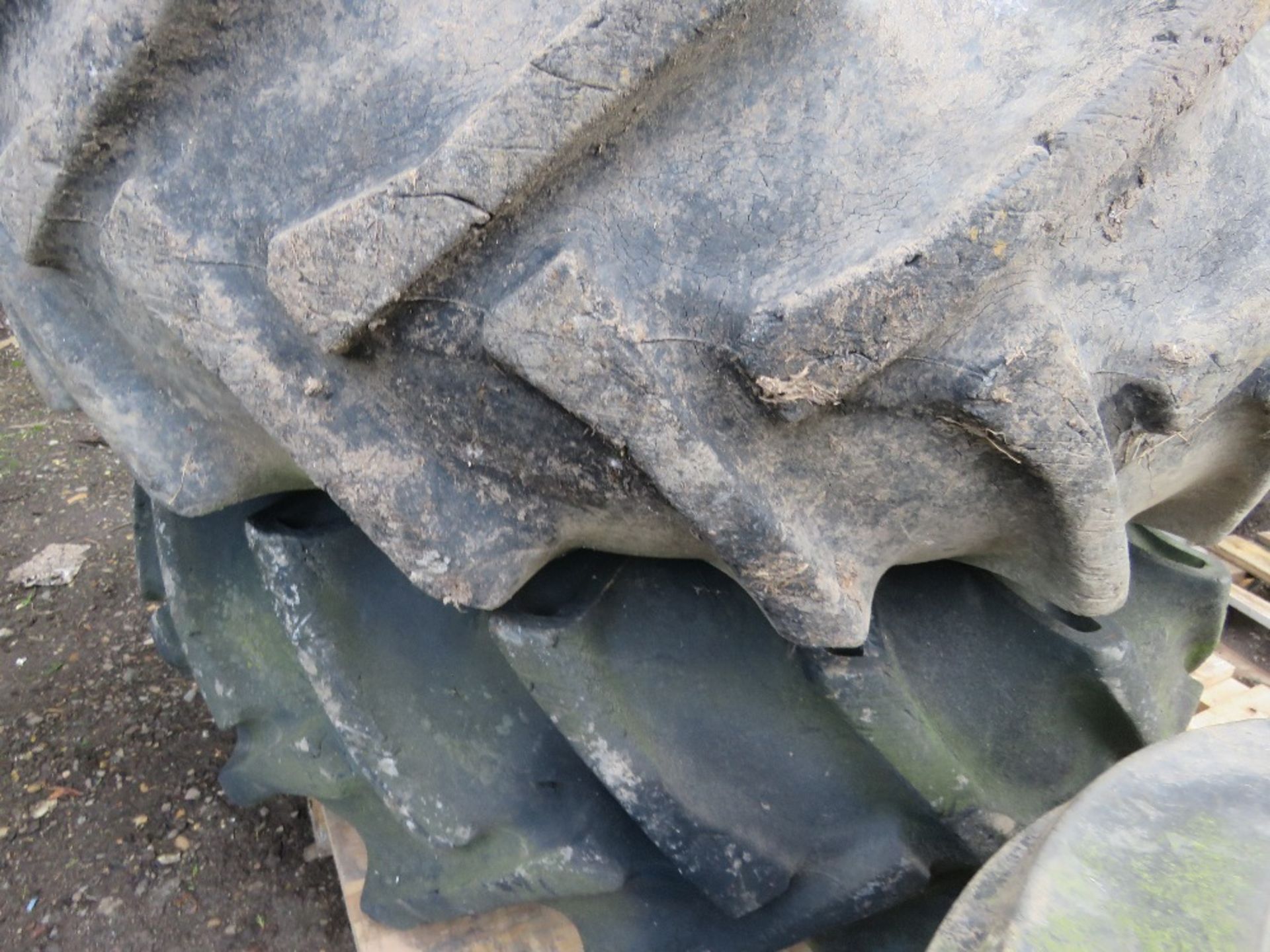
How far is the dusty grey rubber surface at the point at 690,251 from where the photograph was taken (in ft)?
2.32

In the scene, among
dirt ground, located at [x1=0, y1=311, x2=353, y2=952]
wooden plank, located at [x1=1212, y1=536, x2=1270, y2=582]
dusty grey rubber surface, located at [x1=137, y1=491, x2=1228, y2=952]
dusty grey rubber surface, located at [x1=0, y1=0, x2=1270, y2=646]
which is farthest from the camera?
wooden plank, located at [x1=1212, y1=536, x2=1270, y2=582]

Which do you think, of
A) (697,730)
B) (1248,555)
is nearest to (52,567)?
(697,730)

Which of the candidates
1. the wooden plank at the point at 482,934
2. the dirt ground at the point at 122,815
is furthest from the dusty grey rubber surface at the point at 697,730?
the dirt ground at the point at 122,815

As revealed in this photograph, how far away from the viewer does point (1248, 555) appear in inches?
101

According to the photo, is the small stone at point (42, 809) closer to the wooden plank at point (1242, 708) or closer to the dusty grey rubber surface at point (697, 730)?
the dusty grey rubber surface at point (697, 730)

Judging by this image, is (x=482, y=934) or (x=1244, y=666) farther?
(x=1244, y=666)

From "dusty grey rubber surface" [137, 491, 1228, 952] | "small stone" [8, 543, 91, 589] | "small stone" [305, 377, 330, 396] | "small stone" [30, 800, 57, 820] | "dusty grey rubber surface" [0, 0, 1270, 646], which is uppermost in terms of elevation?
"dusty grey rubber surface" [0, 0, 1270, 646]

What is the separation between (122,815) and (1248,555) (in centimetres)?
250

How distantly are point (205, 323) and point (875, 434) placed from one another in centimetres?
52

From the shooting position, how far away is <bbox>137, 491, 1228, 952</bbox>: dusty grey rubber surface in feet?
3.40

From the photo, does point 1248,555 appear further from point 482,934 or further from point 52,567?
point 52,567

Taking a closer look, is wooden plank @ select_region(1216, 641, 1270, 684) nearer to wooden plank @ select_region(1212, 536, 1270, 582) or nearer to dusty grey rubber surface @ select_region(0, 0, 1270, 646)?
wooden plank @ select_region(1212, 536, 1270, 582)

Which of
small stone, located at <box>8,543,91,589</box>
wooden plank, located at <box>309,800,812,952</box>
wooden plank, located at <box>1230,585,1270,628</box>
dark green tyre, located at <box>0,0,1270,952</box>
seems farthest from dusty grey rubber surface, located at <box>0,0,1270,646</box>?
wooden plank, located at <box>1230,585,1270,628</box>

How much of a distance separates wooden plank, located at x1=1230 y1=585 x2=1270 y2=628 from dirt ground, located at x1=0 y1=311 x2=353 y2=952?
2037 mm
